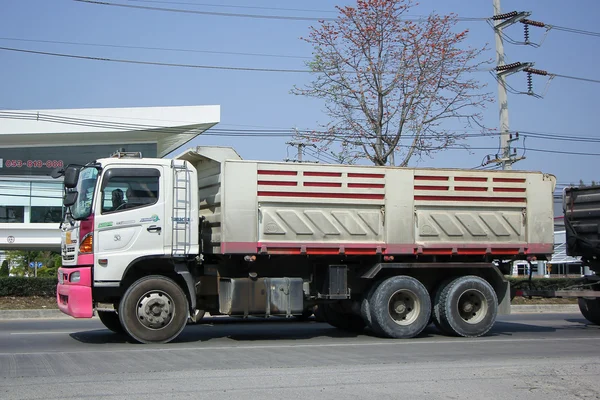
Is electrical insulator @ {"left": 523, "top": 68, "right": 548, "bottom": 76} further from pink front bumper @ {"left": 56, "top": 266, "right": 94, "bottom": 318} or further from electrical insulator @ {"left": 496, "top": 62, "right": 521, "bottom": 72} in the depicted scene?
pink front bumper @ {"left": 56, "top": 266, "right": 94, "bottom": 318}

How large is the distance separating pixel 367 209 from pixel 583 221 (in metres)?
5.45

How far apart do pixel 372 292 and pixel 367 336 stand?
1.12m

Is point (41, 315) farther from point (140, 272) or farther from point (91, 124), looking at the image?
point (91, 124)

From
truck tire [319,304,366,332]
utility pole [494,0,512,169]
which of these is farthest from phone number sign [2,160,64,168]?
truck tire [319,304,366,332]

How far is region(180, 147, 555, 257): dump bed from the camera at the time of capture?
37.8 feet

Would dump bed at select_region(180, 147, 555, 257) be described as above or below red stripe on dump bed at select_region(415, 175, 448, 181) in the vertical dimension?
below

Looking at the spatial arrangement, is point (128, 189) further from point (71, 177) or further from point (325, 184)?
point (325, 184)

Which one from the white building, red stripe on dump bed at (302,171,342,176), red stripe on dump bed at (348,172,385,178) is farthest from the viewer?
the white building

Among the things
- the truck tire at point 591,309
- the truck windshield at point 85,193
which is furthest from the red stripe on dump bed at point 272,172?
the truck tire at point 591,309

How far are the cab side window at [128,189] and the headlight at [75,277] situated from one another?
3.42 ft

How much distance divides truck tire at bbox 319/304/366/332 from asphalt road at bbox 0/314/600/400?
1.90 ft

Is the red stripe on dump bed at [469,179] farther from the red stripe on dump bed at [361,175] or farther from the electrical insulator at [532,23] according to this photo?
the electrical insulator at [532,23]

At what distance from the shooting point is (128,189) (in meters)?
11.3

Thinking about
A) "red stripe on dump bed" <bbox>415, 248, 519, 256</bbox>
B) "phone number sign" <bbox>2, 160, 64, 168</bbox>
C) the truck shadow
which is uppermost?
"phone number sign" <bbox>2, 160, 64, 168</bbox>
